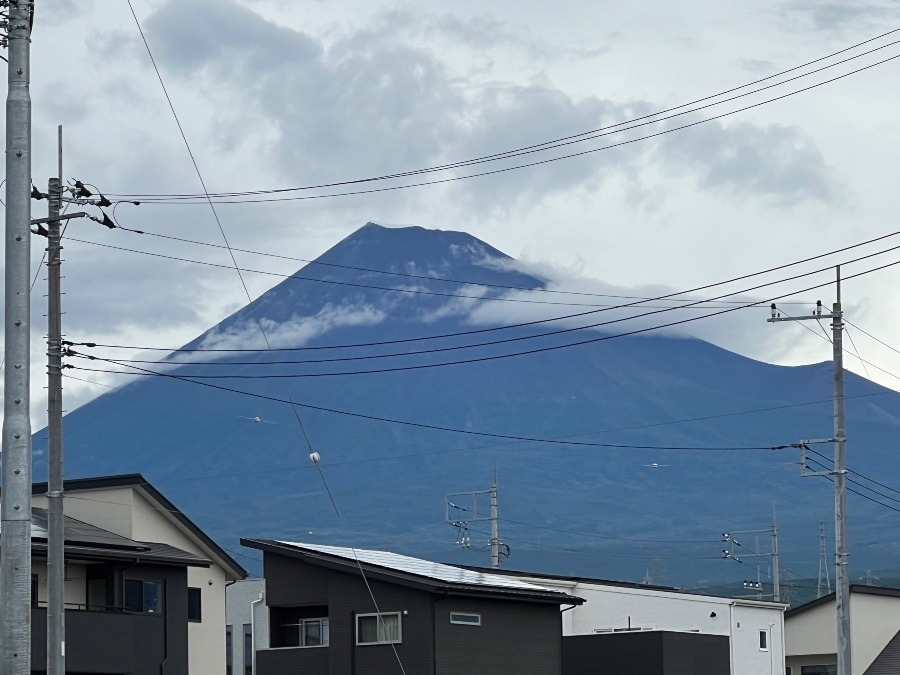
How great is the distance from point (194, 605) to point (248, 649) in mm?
27103

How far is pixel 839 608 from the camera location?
35812 millimetres

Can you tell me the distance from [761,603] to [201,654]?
1978 cm

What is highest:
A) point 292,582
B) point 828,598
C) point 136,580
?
point 136,580

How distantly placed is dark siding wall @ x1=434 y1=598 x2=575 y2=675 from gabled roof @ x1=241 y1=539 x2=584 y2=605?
44cm

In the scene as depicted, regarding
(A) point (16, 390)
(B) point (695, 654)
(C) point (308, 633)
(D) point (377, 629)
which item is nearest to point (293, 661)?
(C) point (308, 633)

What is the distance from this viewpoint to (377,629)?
37.0 meters

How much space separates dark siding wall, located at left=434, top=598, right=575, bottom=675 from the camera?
36031 millimetres

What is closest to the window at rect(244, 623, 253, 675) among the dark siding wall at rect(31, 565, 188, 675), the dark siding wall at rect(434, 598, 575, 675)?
the dark siding wall at rect(31, 565, 188, 675)

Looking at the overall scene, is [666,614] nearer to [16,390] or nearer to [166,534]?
[166,534]

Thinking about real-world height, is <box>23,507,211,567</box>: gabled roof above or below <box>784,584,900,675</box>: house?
above

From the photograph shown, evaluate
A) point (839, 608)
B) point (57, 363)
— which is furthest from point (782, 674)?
point (57, 363)

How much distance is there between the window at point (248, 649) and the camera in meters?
65.3

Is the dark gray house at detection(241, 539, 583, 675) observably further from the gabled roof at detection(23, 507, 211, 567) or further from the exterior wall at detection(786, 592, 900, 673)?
the exterior wall at detection(786, 592, 900, 673)

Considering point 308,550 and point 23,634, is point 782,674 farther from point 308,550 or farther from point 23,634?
point 23,634
